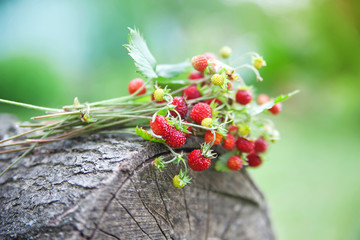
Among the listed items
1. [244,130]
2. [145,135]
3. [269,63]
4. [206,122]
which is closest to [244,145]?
[244,130]

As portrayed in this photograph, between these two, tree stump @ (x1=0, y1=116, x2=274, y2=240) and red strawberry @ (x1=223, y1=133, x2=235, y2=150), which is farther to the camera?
red strawberry @ (x1=223, y1=133, x2=235, y2=150)

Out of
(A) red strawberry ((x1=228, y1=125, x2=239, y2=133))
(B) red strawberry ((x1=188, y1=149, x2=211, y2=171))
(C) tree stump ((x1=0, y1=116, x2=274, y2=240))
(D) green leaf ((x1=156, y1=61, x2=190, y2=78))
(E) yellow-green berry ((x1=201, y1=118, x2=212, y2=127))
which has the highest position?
(D) green leaf ((x1=156, y1=61, x2=190, y2=78))

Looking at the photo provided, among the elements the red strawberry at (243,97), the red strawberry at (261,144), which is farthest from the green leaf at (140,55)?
the red strawberry at (261,144)

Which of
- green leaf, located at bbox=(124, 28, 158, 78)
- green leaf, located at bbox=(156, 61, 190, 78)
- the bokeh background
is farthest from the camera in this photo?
the bokeh background

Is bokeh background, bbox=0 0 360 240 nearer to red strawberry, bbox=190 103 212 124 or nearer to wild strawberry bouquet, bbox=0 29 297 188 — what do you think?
wild strawberry bouquet, bbox=0 29 297 188

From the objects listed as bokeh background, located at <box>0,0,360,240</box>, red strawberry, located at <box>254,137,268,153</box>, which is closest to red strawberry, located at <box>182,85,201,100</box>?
red strawberry, located at <box>254,137,268,153</box>

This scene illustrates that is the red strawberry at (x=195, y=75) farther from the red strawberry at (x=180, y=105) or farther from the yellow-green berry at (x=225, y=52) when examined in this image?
the red strawberry at (x=180, y=105)

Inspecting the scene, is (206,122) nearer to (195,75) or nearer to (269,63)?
(195,75)

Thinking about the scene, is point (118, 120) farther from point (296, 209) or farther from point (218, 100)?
point (296, 209)
